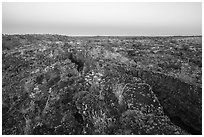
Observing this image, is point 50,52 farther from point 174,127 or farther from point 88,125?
point 174,127

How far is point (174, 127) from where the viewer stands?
10.0 meters

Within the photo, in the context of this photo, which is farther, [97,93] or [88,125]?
[97,93]

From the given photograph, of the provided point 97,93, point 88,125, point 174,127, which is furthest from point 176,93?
point 88,125

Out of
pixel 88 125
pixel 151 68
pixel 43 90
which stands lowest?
pixel 88 125

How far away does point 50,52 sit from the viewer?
16297mm

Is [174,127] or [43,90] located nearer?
[174,127]

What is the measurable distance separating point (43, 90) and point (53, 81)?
2.87 ft

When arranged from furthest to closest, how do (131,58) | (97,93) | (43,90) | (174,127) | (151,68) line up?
(131,58), (151,68), (43,90), (97,93), (174,127)

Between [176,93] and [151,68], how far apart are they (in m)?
2.83

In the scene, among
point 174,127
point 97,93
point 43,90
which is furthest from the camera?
point 43,90

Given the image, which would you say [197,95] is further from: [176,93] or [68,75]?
[68,75]

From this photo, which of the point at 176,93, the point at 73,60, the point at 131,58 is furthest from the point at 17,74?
the point at 176,93

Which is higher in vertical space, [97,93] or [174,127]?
[97,93]

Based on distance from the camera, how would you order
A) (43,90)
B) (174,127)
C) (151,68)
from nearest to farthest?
(174,127) < (43,90) < (151,68)
